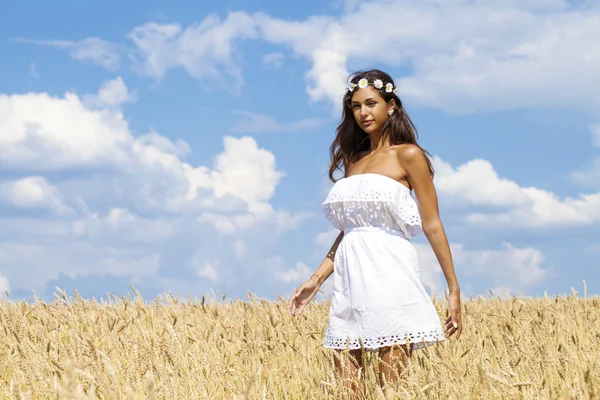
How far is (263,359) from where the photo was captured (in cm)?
433

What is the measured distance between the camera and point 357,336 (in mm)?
3244

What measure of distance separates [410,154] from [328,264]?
0.75 m

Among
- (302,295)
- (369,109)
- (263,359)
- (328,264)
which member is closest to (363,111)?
(369,109)

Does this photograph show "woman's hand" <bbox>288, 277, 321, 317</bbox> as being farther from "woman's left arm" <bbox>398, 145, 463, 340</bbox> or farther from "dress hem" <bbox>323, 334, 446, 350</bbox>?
"woman's left arm" <bbox>398, 145, 463, 340</bbox>

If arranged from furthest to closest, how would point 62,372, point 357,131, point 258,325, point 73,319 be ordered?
point 258,325 → point 73,319 → point 357,131 → point 62,372

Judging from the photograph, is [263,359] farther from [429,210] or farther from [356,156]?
[429,210]

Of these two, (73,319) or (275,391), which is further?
(73,319)

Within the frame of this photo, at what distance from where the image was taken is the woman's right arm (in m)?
3.62

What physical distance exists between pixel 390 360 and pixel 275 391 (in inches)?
46.2

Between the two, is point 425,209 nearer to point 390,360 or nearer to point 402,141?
point 402,141

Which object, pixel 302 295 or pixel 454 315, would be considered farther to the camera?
pixel 302 295

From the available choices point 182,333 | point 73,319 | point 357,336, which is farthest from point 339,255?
point 73,319

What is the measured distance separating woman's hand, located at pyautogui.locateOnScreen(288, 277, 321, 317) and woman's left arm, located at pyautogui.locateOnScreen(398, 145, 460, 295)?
654 millimetres

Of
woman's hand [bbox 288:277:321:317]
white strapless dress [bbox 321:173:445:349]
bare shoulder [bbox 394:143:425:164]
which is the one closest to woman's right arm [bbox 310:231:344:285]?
woman's hand [bbox 288:277:321:317]
